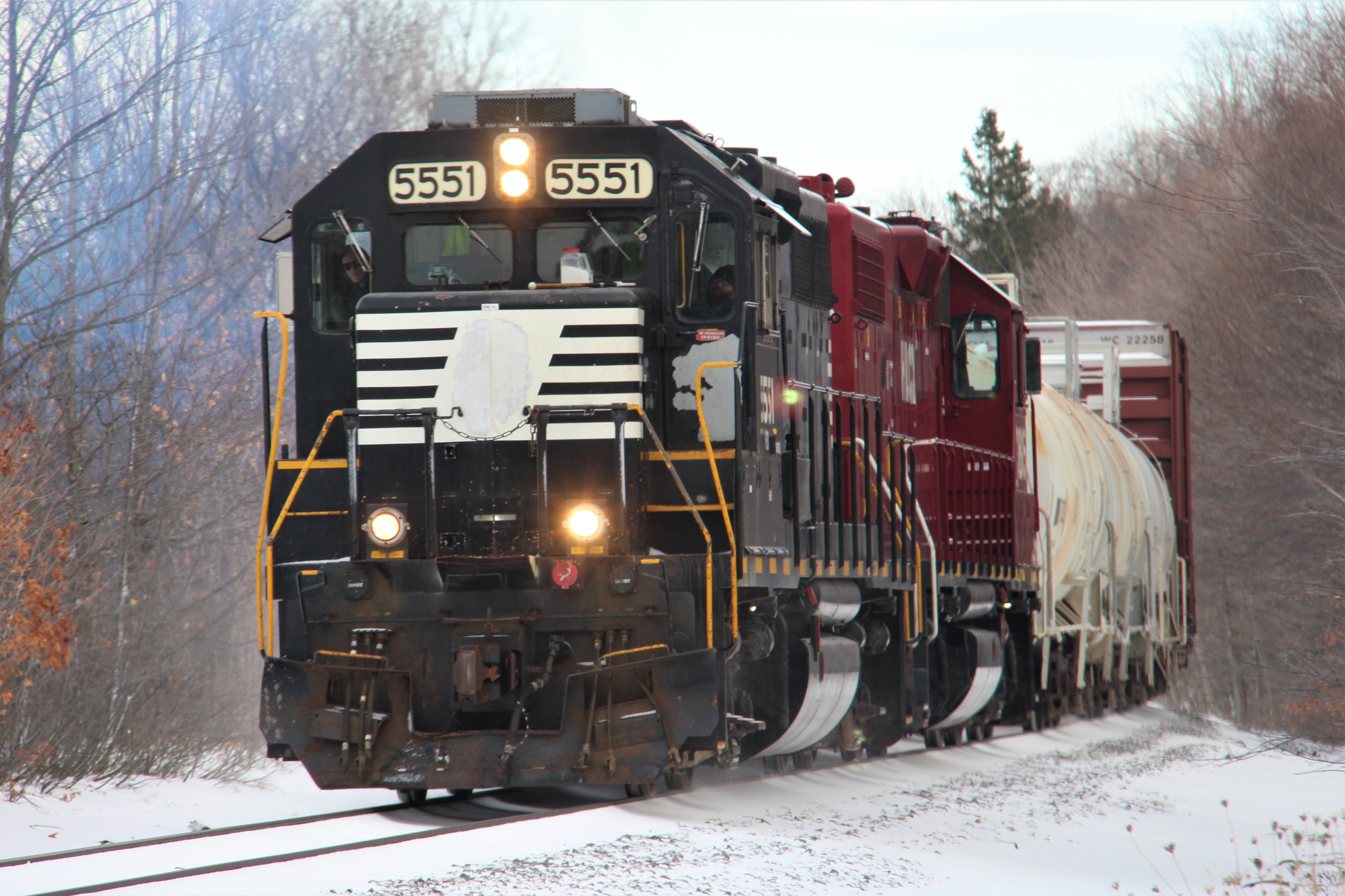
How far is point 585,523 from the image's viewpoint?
8.03 meters

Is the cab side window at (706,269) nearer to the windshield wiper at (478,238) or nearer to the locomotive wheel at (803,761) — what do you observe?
the windshield wiper at (478,238)

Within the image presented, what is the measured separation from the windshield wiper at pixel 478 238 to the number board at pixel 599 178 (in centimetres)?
41

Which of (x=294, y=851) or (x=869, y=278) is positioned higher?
(x=869, y=278)

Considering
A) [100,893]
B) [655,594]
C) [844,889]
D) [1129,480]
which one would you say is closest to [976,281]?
[1129,480]

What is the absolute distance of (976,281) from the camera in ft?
46.4

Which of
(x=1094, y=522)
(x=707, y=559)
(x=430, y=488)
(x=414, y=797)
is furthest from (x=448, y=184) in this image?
(x=1094, y=522)

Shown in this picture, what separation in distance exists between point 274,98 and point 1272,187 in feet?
37.1

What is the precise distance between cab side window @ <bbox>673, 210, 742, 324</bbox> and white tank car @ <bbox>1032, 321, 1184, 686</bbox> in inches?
288

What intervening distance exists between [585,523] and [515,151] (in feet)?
6.55

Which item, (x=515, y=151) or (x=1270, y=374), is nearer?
(x=515, y=151)

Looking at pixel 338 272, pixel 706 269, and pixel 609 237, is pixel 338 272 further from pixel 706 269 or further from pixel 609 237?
pixel 706 269

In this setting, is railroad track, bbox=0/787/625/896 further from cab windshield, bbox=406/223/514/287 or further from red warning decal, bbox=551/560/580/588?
cab windshield, bbox=406/223/514/287

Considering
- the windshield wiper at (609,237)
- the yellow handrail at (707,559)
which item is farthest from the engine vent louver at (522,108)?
the yellow handrail at (707,559)

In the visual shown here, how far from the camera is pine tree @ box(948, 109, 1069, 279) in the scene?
51594 mm
